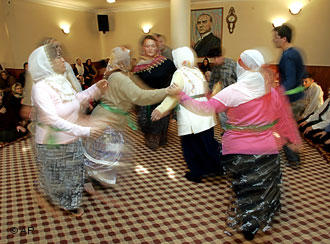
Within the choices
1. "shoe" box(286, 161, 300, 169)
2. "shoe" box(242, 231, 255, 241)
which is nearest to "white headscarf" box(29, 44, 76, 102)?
"shoe" box(242, 231, 255, 241)

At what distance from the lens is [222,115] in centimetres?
383

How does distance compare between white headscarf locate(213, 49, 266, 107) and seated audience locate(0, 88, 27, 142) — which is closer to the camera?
white headscarf locate(213, 49, 266, 107)

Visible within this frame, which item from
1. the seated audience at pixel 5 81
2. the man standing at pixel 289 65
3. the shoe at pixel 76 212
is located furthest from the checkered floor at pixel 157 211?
the seated audience at pixel 5 81

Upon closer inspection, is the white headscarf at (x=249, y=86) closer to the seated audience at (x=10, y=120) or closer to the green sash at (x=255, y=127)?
the green sash at (x=255, y=127)

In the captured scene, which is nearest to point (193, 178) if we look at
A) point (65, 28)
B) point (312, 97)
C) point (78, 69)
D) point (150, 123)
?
point (150, 123)

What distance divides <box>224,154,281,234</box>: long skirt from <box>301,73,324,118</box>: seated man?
322 centimetres

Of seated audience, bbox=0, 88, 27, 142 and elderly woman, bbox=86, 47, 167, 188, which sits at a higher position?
elderly woman, bbox=86, 47, 167, 188

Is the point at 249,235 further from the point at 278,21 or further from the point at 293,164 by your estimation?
the point at 278,21

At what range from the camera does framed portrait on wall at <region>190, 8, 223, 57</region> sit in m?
8.23

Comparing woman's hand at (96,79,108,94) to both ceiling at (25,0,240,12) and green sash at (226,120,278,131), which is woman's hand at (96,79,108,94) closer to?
green sash at (226,120,278,131)

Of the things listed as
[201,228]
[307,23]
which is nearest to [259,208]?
[201,228]

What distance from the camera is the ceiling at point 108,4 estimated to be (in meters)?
8.57

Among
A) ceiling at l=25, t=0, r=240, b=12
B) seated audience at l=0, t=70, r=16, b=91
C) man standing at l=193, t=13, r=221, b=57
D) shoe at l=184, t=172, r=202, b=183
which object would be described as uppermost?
ceiling at l=25, t=0, r=240, b=12

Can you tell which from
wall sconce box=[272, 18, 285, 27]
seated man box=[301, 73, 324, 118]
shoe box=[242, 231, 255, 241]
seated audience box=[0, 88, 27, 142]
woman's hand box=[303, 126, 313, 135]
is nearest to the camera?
shoe box=[242, 231, 255, 241]
